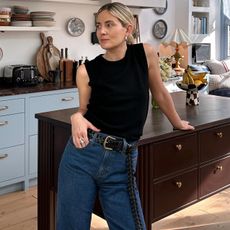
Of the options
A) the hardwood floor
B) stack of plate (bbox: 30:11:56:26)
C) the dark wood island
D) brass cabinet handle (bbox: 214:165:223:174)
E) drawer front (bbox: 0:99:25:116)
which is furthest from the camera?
stack of plate (bbox: 30:11:56:26)

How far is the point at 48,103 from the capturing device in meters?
3.80

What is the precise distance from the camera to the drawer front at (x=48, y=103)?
146 inches

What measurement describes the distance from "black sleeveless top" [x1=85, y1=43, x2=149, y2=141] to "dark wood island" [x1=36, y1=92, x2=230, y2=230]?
0.28 meters

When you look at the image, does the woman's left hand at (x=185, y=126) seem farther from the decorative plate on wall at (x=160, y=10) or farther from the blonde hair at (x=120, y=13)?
the decorative plate on wall at (x=160, y=10)

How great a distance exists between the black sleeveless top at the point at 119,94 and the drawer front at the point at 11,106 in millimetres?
2023

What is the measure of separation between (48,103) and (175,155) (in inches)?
78.0

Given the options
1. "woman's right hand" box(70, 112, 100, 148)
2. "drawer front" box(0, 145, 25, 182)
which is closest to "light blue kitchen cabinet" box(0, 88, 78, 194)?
Answer: "drawer front" box(0, 145, 25, 182)

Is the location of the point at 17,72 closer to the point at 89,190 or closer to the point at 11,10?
the point at 11,10

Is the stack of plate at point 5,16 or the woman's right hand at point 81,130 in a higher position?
the stack of plate at point 5,16

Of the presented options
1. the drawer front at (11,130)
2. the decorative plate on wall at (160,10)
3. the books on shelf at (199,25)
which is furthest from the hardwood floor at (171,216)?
the books on shelf at (199,25)

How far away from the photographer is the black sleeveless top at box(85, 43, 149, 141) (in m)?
1.58

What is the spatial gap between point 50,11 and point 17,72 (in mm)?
875

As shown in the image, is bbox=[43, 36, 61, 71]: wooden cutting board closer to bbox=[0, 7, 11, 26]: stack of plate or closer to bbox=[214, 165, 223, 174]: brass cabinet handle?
bbox=[0, 7, 11, 26]: stack of plate

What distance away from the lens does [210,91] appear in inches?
229
